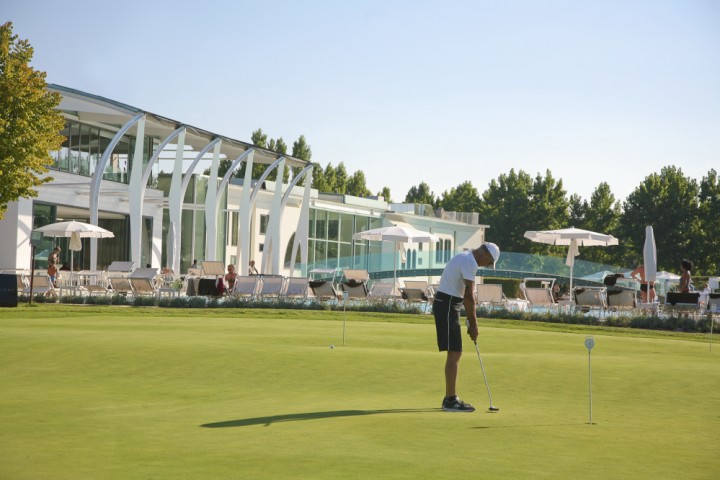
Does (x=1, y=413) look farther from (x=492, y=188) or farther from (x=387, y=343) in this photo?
(x=492, y=188)

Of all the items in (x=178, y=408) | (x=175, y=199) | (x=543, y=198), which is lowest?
(x=178, y=408)

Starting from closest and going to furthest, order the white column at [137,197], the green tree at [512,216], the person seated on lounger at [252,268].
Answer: the white column at [137,197], the person seated on lounger at [252,268], the green tree at [512,216]

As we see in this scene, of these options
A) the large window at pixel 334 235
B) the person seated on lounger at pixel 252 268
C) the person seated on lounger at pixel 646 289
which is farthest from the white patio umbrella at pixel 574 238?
the large window at pixel 334 235

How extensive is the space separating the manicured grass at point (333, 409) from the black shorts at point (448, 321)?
0.60 metres

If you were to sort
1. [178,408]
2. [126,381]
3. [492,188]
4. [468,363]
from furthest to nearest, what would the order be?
[492,188] < [468,363] < [126,381] < [178,408]

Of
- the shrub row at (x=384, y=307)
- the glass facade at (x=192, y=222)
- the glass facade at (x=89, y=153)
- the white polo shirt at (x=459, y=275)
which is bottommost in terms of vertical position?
the shrub row at (x=384, y=307)

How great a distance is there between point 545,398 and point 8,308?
676 inches

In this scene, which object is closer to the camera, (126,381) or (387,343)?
(126,381)

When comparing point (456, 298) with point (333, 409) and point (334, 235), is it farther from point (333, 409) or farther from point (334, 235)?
point (334, 235)

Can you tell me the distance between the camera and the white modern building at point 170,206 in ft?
113

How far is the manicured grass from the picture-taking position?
20.4 feet

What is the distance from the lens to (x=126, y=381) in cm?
1081

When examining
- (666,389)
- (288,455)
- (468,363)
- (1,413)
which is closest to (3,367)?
(1,413)

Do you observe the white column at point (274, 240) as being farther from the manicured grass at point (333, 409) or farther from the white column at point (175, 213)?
the manicured grass at point (333, 409)
